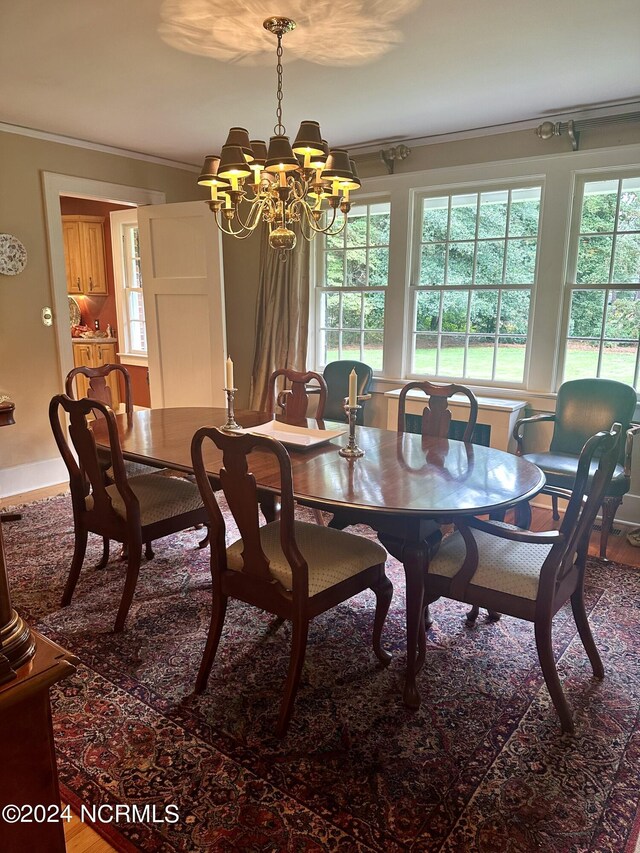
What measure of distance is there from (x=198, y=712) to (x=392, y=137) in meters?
3.87

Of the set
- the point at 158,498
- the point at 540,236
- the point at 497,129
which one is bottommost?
the point at 158,498

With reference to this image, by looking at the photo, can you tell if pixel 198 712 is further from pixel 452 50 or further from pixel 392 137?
pixel 392 137

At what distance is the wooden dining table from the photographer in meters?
1.89

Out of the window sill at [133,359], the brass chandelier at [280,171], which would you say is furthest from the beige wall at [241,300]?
the brass chandelier at [280,171]

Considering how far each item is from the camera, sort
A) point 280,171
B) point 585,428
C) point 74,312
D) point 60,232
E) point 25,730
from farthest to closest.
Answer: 1. point 74,312
2. point 60,232
3. point 585,428
4. point 280,171
5. point 25,730

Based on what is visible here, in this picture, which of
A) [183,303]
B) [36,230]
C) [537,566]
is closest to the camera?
[537,566]

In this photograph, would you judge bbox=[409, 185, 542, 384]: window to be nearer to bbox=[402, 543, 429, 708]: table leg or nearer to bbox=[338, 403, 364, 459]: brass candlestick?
bbox=[338, 403, 364, 459]: brass candlestick

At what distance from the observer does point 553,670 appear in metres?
1.86

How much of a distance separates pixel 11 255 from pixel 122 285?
222cm

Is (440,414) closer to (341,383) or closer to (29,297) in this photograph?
(341,383)

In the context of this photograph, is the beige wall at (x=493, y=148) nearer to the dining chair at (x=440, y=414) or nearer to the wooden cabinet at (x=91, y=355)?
the dining chair at (x=440, y=414)

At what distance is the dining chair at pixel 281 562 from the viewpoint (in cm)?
180

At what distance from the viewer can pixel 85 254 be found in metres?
6.53

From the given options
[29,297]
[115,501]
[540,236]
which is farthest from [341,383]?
[29,297]
